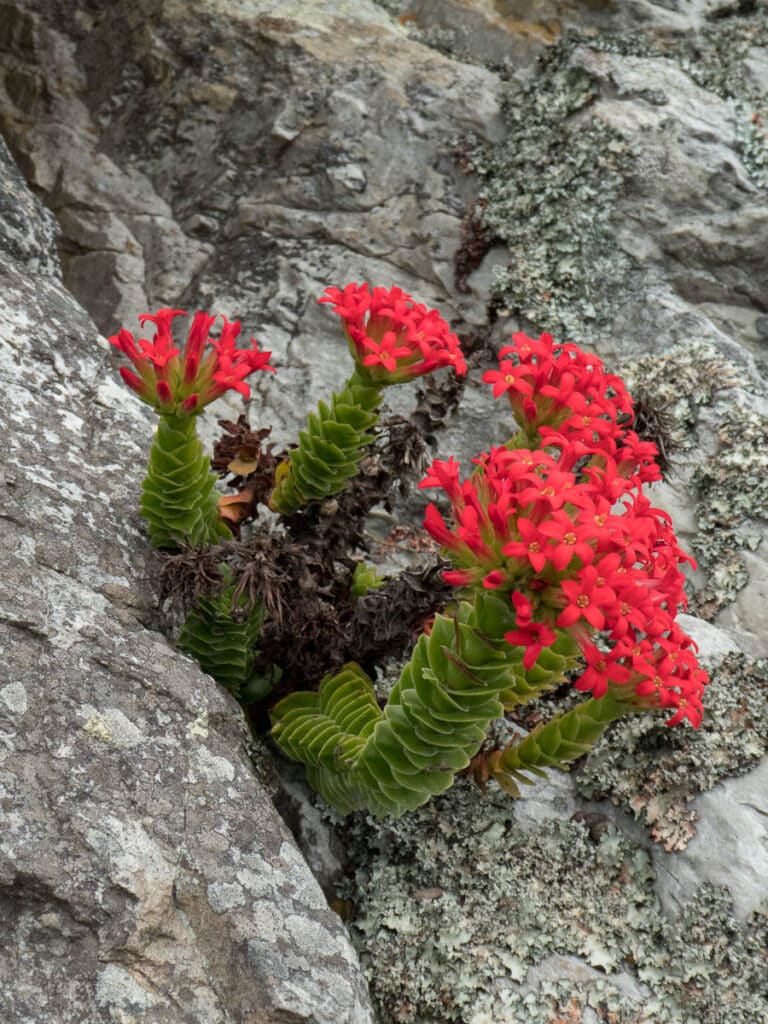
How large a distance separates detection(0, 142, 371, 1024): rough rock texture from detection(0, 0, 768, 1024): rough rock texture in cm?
32

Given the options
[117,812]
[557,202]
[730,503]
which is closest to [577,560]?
[117,812]

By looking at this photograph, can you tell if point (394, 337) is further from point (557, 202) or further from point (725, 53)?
point (725, 53)

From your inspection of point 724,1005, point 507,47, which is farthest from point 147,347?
point 507,47

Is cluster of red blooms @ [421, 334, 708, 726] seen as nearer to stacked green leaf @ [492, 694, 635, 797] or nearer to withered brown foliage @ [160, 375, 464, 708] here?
stacked green leaf @ [492, 694, 635, 797]

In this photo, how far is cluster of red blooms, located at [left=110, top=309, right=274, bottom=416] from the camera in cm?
324

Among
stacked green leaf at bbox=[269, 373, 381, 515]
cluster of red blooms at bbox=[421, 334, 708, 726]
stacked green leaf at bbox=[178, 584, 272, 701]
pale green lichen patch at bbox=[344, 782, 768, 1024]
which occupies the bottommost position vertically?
pale green lichen patch at bbox=[344, 782, 768, 1024]

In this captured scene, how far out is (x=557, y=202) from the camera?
237 inches

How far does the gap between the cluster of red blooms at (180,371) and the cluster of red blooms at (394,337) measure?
17.4 inches

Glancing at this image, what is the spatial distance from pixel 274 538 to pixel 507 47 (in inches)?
201

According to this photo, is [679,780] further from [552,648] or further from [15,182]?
[15,182]

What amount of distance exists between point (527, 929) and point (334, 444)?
210 cm

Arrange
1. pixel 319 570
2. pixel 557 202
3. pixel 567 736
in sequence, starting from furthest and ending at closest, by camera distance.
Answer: pixel 557 202
pixel 319 570
pixel 567 736

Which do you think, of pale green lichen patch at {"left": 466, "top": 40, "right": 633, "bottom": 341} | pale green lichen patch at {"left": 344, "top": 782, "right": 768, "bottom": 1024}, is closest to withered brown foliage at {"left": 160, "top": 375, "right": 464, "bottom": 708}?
pale green lichen patch at {"left": 344, "top": 782, "right": 768, "bottom": 1024}

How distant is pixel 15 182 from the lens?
512 cm
